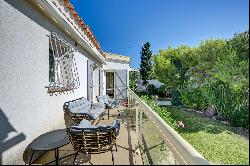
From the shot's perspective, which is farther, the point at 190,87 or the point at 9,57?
the point at 190,87

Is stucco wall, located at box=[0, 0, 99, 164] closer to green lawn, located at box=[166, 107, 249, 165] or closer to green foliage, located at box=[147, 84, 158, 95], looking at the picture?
green lawn, located at box=[166, 107, 249, 165]

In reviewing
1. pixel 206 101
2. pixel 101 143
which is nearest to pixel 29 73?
pixel 101 143

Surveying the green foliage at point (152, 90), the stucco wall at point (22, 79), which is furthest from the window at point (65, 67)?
the green foliage at point (152, 90)

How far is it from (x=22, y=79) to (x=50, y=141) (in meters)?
1.03

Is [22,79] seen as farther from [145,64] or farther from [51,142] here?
[145,64]

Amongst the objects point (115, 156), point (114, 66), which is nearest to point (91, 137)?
point (115, 156)

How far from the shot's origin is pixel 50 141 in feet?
11.2

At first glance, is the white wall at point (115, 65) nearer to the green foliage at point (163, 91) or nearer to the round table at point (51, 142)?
the green foliage at point (163, 91)

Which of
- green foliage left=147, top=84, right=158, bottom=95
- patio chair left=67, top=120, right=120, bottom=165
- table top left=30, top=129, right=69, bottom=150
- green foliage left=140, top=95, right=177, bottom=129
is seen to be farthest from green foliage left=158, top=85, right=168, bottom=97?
patio chair left=67, top=120, right=120, bottom=165

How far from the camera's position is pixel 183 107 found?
15609 mm

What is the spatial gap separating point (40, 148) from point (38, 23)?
225 centimetres

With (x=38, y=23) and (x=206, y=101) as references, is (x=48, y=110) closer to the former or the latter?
(x=38, y=23)

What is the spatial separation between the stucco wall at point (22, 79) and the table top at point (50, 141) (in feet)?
0.72

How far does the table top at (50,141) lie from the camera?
3.19 m
